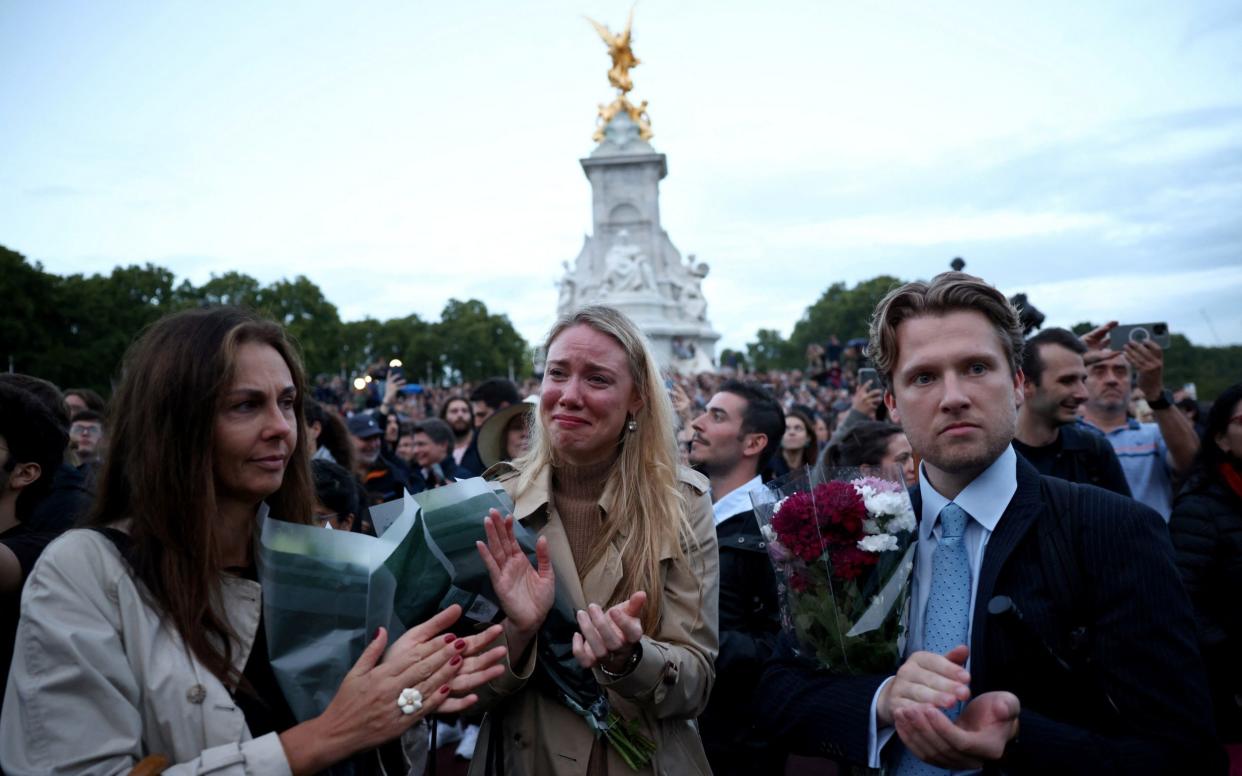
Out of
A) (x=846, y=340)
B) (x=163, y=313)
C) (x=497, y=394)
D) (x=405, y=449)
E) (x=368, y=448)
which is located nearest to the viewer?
(x=368, y=448)

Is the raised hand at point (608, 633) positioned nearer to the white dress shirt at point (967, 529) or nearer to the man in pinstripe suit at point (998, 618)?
the man in pinstripe suit at point (998, 618)

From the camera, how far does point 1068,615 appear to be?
208 centimetres

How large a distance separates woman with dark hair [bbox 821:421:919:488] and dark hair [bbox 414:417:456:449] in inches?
133

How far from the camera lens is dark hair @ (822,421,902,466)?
196 inches

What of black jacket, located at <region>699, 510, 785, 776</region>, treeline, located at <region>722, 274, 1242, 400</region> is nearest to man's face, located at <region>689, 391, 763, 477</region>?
black jacket, located at <region>699, 510, 785, 776</region>

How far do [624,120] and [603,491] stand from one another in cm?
3762

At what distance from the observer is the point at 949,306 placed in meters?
2.35

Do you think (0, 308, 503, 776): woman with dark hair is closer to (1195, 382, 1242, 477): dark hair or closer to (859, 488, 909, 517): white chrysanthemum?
(859, 488, 909, 517): white chrysanthemum

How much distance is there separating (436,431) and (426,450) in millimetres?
180

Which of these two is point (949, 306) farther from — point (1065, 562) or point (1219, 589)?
point (1219, 589)

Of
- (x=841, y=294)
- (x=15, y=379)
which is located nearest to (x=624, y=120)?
(x=15, y=379)

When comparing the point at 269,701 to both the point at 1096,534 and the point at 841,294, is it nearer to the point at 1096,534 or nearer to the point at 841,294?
the point at 1096,534

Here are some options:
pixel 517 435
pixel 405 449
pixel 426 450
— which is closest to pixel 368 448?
pixel 426 450

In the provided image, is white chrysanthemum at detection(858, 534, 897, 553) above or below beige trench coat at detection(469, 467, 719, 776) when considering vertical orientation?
above
